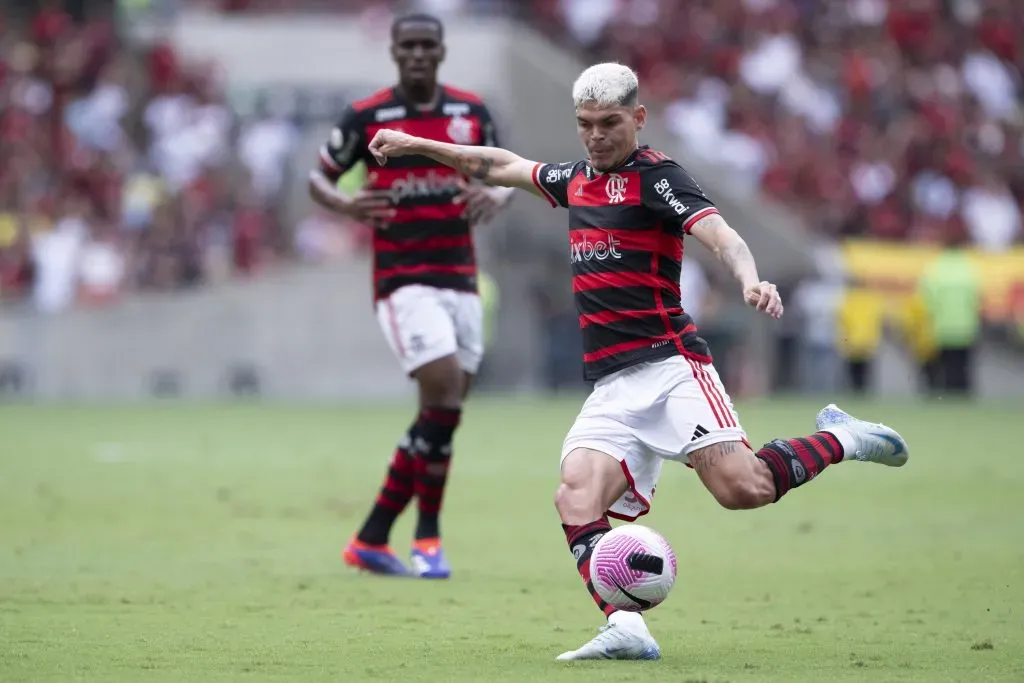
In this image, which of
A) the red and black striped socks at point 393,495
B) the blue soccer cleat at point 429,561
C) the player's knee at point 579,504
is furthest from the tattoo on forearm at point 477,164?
the blue soccer cleat at point 429,561

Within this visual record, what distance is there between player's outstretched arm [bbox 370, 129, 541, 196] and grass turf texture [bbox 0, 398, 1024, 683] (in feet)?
6.50

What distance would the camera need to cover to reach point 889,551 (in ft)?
36.1

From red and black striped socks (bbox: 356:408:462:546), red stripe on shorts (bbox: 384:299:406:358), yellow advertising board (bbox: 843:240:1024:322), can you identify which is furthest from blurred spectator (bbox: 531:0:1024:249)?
red and black striped socks (bbox: 356:408:462:546)

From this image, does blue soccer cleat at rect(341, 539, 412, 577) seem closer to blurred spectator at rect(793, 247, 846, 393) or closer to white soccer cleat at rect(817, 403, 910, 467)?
white soccer cleat at rect(817, 403, 910, 467)

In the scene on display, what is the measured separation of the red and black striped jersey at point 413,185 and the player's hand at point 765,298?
3952 millimetres

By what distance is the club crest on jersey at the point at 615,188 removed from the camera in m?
7.42

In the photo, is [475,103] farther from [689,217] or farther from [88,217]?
[88,217]

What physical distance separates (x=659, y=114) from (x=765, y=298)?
→ 77.1ft

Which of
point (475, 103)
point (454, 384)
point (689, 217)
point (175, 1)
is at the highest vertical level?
point (175, 1)

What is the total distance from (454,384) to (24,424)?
40.7ft

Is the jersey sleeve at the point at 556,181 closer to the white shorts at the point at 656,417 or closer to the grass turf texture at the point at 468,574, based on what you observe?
the white shorts at the point at 656,417

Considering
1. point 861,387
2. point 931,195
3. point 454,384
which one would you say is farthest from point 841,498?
point 931,195

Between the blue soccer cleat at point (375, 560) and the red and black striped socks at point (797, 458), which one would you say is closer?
the red and black striped socks at point (797, 458)

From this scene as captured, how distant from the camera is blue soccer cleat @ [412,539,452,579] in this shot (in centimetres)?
998
